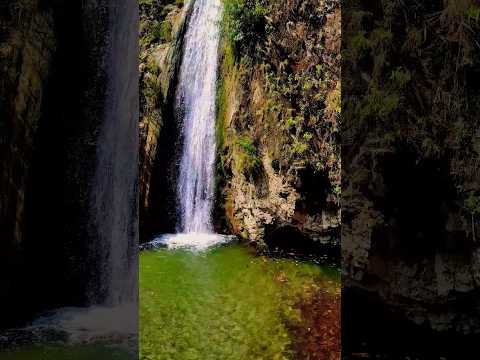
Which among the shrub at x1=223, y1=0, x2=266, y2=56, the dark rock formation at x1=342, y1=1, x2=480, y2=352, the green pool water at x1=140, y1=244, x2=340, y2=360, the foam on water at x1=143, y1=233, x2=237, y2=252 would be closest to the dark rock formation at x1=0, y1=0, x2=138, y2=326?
the shrub at x1=223, y1=0, x2=266, y2=56

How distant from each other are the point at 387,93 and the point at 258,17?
1.27 m

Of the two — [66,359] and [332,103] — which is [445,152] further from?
[66,359]

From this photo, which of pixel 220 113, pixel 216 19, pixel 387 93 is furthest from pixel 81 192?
pixel 387 93

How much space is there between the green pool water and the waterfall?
3.08 feet

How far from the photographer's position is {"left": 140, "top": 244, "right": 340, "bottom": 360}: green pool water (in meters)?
2.11

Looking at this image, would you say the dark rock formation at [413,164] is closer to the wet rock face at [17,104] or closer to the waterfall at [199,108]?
the waterfall at [199,108]

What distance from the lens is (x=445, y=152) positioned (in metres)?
2.46

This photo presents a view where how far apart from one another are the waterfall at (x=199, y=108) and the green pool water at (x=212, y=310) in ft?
3.08

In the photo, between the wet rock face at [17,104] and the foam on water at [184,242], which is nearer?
the foam on water at [184,242]

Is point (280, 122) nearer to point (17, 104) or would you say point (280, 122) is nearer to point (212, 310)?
point (212, 310)

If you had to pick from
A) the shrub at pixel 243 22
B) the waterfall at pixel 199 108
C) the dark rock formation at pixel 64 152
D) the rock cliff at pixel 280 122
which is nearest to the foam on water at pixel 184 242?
the waterfall at pixel 199 108

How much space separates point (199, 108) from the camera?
3.95 m

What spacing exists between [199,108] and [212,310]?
2191 millimetres

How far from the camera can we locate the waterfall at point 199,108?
3512mm
